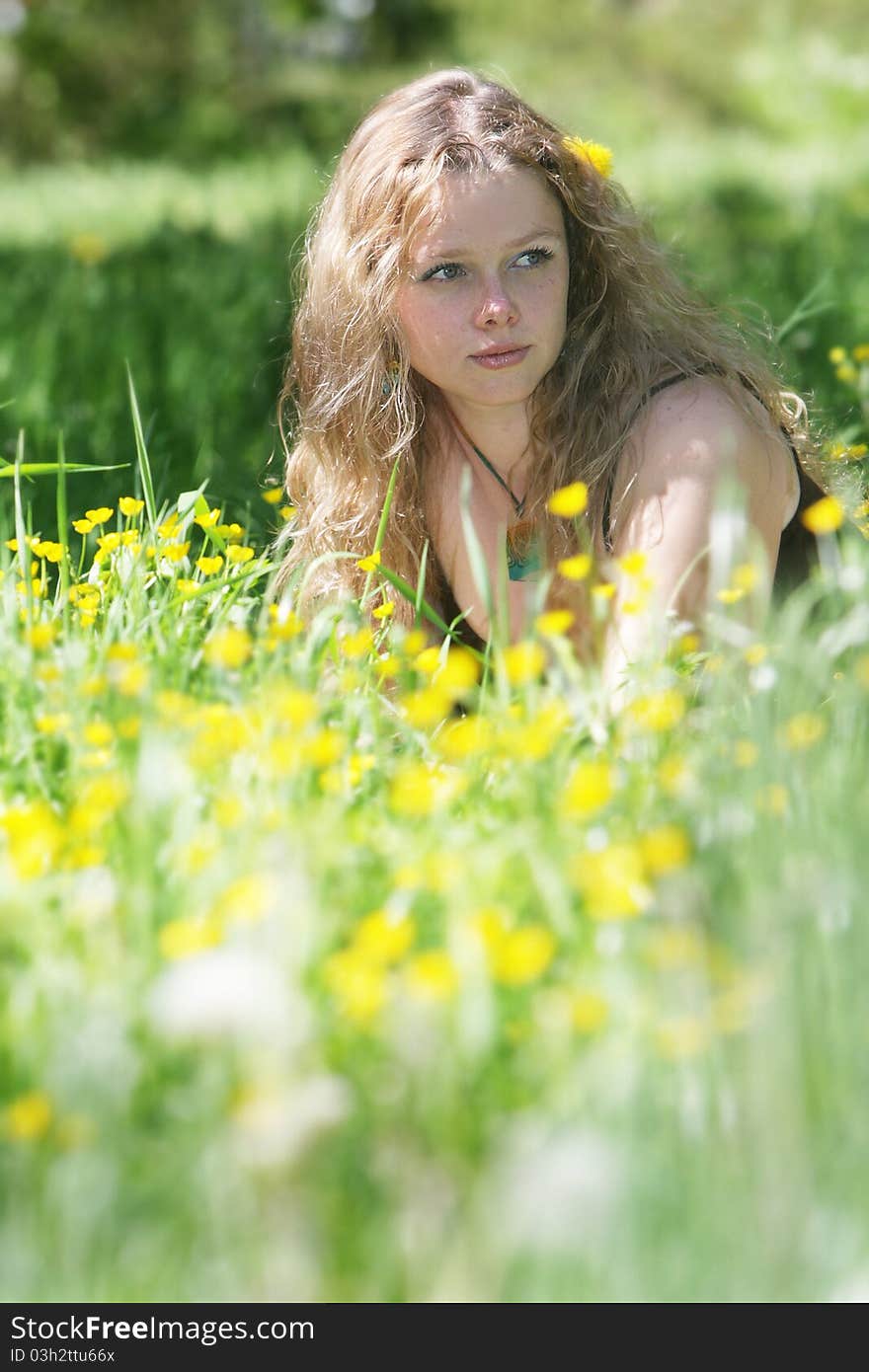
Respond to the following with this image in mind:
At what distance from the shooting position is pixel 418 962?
117cm

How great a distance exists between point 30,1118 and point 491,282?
1.63m

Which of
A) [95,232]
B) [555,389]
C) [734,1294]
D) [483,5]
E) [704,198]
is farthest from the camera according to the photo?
[483,5]

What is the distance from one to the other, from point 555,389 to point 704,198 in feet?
22.4

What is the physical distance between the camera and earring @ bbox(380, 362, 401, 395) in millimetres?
2662

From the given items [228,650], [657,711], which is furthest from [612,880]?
[228,650]

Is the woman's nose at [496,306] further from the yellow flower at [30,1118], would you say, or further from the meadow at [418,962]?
the yellow flower at [30,1118]

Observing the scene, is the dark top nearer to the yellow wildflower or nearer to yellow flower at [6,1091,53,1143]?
the yellow wildflower

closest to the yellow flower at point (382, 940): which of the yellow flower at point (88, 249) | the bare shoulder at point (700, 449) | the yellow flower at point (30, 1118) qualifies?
the yellow flower at point (30, 1118)

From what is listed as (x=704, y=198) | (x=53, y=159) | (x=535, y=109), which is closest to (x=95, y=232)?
(x=704, y=198)

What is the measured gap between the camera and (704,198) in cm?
885

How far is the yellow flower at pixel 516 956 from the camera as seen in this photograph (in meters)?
1.13

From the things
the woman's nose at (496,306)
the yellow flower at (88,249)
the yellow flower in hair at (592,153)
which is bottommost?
the yellow flower at (88,249)

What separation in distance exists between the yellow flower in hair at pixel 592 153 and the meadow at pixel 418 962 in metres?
0.92

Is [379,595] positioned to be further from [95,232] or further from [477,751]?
[95,232]
